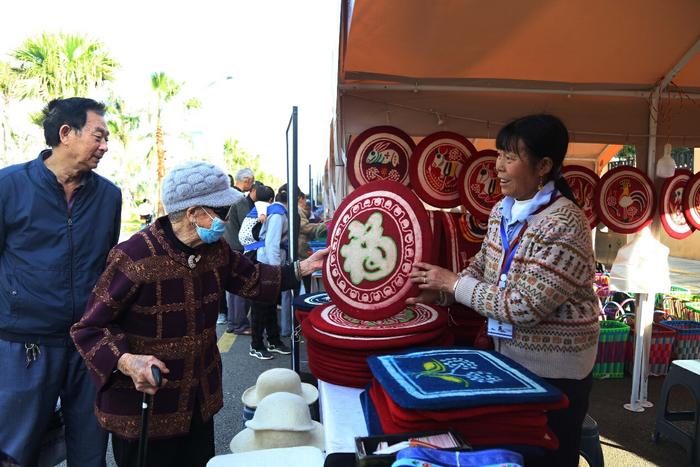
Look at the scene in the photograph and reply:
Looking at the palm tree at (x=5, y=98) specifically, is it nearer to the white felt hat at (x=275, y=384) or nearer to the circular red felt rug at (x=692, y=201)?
the white felt hat at (x=275, y=384)

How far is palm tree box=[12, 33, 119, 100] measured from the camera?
20.7 m

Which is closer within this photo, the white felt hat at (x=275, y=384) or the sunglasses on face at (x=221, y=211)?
the sunglasses on face at (x=221, y=211)

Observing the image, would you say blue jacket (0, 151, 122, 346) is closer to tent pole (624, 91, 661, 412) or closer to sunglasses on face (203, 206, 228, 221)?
sunglasses on face (203, 206, 228, 221)

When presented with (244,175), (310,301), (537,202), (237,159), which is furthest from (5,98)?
(237,159)

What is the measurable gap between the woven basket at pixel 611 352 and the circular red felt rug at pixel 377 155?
288 cm

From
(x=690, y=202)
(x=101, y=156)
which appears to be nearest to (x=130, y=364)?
(x=101, y=156)

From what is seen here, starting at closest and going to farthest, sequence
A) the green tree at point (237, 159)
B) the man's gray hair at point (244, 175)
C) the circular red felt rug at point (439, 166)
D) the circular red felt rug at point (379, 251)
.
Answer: the circular red felt rug at point (379, 251), the circular red felt rug at point (439, 166), the man's gray hair at point (244, 175), the green tree at point (237, 159)

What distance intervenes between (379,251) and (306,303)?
2.87ft

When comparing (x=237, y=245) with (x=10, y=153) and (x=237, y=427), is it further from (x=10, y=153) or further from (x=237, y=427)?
(x=10, y=153)

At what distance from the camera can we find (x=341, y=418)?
145 centimetres

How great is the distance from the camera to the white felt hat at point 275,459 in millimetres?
1526

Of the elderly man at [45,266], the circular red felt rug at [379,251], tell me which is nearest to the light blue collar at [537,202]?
the circular red felt rug at [379,251]

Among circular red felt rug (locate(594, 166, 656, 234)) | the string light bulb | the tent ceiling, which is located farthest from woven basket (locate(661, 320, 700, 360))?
the tent ceiling

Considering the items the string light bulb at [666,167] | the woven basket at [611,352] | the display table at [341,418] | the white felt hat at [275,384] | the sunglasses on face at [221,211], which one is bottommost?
the woven basket at [611,352]
